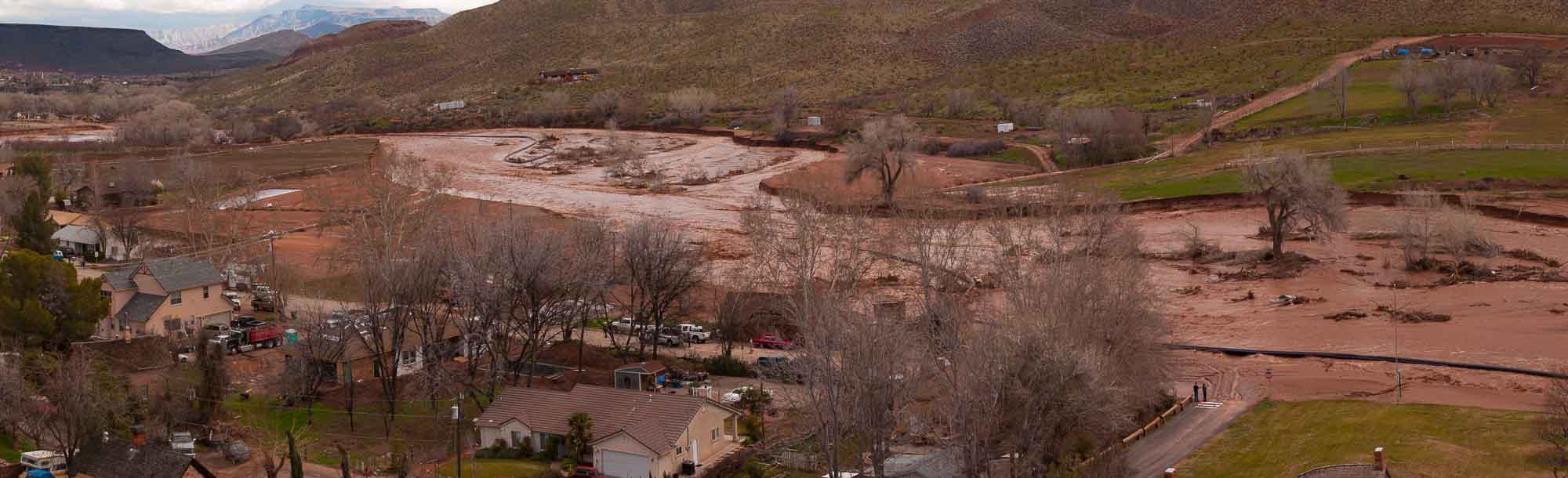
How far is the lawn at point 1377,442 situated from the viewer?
29266mm

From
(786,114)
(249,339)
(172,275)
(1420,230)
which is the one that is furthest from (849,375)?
(786,114)

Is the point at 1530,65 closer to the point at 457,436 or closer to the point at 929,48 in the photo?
the point at 929,48

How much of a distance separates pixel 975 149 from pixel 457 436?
7265 cm

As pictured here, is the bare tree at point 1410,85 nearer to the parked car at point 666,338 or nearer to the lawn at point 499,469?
the parked car at point 666,338

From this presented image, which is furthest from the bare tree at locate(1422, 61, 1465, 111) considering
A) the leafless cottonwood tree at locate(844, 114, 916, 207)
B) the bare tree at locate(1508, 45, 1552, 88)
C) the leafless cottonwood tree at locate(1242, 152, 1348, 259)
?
the leafless cottonwood tree at locate(1242, 152, 1348, 259)

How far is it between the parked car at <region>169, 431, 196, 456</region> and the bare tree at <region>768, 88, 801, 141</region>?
8279 centimetres

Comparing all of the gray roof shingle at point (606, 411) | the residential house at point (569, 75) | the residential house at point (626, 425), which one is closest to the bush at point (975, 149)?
the residential house at point (626, 425)

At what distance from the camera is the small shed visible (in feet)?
127

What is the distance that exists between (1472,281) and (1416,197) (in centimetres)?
1223

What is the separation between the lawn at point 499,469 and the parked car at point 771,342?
44.8 feet

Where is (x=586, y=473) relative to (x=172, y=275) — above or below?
below

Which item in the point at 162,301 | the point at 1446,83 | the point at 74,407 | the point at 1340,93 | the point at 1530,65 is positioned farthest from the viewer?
the point at 1530,65

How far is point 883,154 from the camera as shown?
73938 millimetres

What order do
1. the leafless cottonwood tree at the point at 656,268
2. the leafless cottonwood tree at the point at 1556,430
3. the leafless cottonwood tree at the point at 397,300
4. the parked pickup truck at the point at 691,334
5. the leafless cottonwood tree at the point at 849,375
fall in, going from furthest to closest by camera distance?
the parked pickup truck at the point at 691,334, the leafless cottonwood tree at the point at 656,268, the leafless cottonwood tree at the point at 397,300, the leafless cottonwood tree at the point at 1556,430, the leafless cottonwood tree at the point at 849,375
